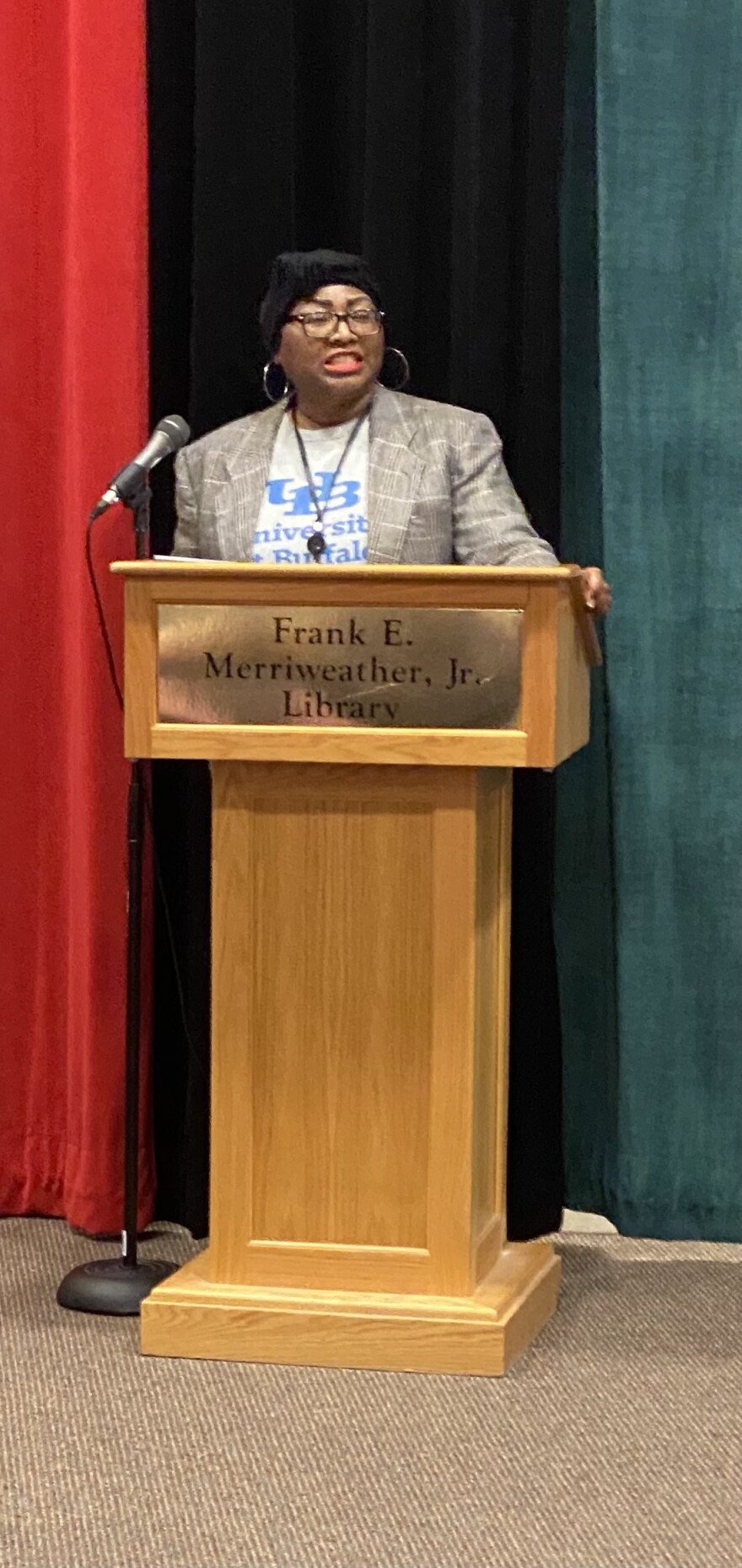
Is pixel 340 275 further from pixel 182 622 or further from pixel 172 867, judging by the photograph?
pixel 172 867

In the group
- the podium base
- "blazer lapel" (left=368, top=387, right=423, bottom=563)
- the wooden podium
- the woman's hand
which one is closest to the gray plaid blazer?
"blazer lapel" (left=368, top=387, right=423, bottom=563)

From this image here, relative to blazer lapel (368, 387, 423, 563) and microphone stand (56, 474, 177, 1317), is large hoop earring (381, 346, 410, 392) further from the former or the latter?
microphone stand (56, 474, 177, 1317)

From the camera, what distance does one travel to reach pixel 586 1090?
339 cm

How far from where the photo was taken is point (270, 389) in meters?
3.17

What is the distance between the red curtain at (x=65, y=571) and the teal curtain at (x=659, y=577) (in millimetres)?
749

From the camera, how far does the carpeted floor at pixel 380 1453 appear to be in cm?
211

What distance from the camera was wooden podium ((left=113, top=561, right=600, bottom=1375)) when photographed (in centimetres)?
263

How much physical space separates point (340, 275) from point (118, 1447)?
166 cm

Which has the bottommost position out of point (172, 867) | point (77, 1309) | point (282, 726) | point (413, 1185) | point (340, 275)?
point (77, 1309)

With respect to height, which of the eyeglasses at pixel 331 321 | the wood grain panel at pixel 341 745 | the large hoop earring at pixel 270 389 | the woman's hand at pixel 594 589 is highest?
the eyeglasses at pixel 331 321

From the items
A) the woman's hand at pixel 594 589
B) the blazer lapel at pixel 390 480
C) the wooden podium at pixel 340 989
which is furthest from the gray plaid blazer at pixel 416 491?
the wooden podium at pixel 340 989

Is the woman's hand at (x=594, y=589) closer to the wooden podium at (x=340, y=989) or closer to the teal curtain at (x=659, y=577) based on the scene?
the wooden podium at (x=340, y=989)

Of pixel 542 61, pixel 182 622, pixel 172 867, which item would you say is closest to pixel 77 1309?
pixel 172 867

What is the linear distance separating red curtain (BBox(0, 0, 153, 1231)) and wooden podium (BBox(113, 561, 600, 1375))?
59cm
